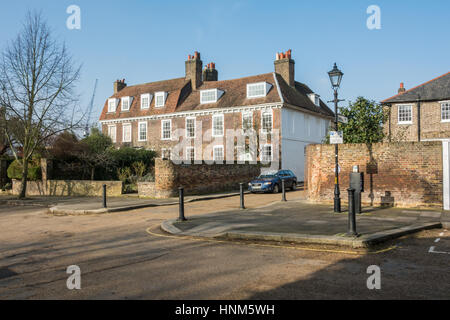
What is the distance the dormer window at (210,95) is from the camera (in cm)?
3675

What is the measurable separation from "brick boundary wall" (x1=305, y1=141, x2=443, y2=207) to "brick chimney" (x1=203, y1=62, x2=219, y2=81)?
1076 inches

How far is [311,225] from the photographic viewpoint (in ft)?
32.8

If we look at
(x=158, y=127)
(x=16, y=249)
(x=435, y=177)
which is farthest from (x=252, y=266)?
(x=158, y=127)

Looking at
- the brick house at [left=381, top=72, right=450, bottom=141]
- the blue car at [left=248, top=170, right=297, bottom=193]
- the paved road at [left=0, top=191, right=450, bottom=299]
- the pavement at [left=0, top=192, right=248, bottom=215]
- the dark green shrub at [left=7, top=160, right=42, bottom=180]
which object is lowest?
the pavement at [left=0, top=192, right=248, bottom=215]

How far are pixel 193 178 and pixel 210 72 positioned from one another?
2092 centimetres

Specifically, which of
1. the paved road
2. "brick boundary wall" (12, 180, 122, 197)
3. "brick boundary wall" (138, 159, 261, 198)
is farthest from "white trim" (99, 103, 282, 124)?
the paved road

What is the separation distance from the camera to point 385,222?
33.9ft

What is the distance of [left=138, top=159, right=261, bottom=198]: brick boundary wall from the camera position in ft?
69.4

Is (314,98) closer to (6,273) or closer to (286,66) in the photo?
(286,66)

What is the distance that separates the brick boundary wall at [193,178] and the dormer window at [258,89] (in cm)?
838

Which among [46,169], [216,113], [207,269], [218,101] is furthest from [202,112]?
[207,269]

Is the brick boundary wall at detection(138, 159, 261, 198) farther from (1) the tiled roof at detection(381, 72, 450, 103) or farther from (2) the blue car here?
(1) the tiled roof at detection(381, 72, 450, 103)

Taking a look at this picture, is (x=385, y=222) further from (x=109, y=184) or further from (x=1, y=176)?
(x=1, y=176)
